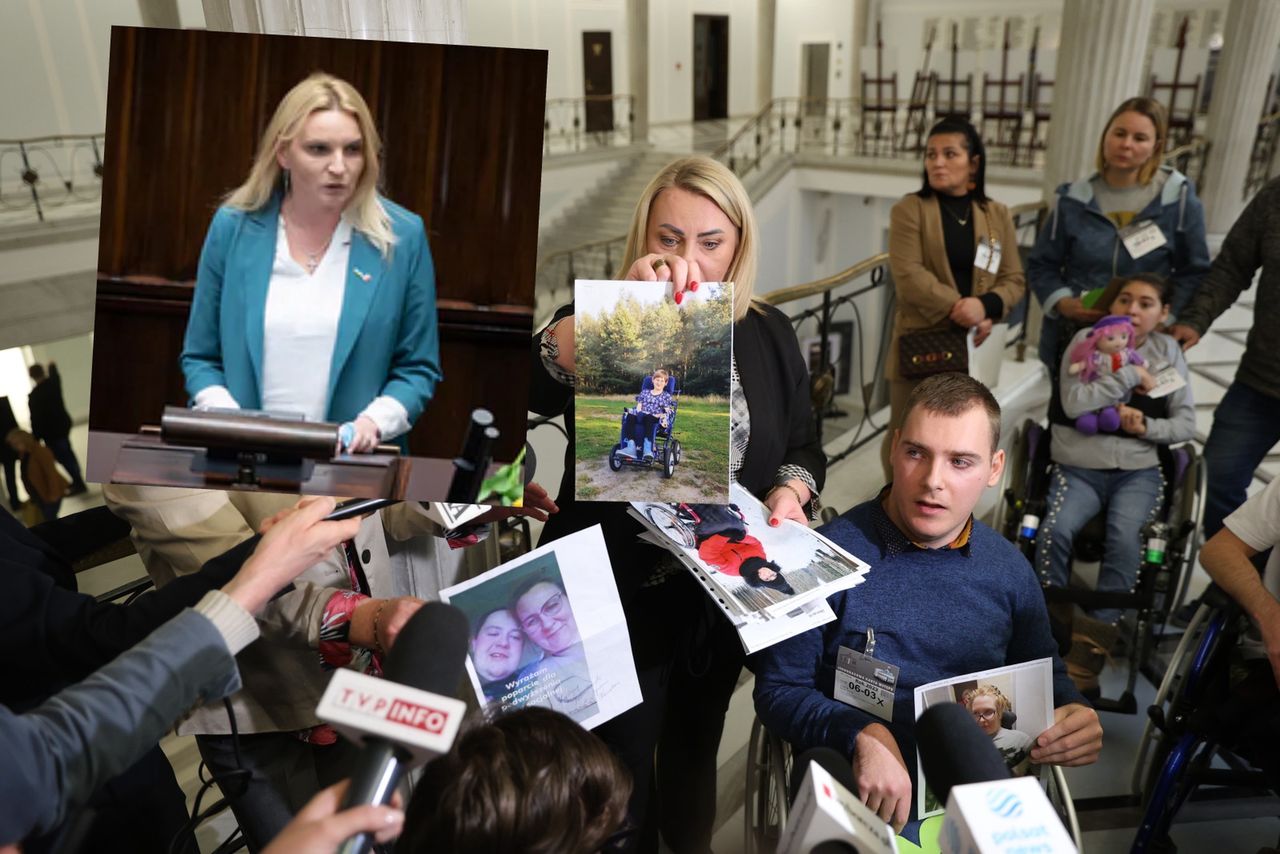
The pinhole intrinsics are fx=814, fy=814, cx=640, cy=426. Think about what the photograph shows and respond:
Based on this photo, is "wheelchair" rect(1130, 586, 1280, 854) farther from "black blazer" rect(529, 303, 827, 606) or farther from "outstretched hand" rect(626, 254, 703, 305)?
"outstretched hand" rect(626, 254, 703, 305)

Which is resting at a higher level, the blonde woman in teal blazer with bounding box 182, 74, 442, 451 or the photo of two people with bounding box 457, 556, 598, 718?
the blonde woman in teal blazer with bounding box 182, 74, 442, 451

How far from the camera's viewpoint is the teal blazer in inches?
47.6

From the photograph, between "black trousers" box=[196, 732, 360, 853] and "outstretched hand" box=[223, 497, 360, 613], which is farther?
"black trousers" box=[196, 732, 360, 853]

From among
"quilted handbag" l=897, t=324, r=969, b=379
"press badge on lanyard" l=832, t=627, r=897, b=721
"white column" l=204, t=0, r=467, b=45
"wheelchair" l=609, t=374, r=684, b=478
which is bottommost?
"press badge on lanyard" l=832, t=627, r=897, b=721

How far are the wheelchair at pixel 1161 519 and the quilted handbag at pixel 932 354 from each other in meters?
0.37

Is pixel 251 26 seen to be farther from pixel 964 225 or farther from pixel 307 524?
pixel 964 225

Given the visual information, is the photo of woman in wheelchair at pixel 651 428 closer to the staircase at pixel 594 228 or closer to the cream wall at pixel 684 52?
the staircase at pixel 594 228

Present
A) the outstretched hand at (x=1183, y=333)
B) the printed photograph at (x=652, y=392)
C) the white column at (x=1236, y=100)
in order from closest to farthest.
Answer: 1. the printed photograph at (x=652, y=392)
2. the outstretched hand at (x=1183, y=333)
3. the white column at (x=1236, y=100)

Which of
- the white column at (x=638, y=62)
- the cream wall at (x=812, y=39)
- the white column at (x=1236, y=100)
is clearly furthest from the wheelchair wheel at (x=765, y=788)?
the cream wall at (x=812, y=39)

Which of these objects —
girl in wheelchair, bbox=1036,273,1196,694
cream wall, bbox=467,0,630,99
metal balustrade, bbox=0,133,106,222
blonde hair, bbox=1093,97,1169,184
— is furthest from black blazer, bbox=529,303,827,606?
cream wall, bbox=467,0,630,99

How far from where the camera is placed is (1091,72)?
19.9 feet

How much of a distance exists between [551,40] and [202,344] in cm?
1381

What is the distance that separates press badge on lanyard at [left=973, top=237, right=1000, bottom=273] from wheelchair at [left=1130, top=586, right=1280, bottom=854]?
5.45 feet

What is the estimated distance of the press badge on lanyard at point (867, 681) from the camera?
1587 millimetres
